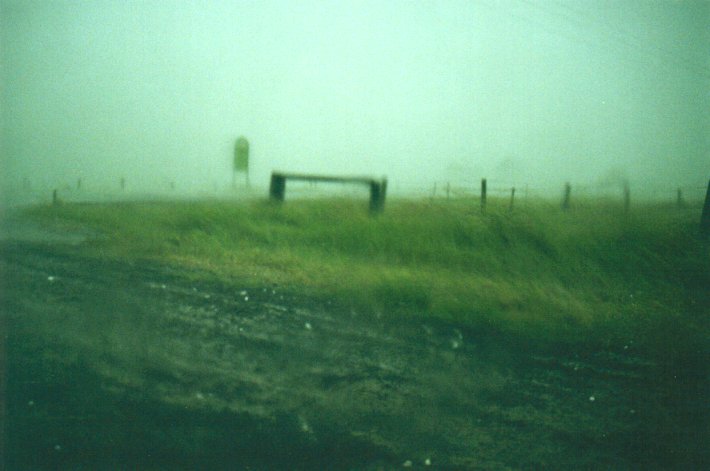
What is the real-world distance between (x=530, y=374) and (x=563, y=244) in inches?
152

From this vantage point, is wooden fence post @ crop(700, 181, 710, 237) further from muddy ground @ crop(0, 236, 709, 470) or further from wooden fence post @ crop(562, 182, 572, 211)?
muddy ground @ crop(0, 236, 709, 470)

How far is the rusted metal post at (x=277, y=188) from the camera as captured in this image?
9.31 metres

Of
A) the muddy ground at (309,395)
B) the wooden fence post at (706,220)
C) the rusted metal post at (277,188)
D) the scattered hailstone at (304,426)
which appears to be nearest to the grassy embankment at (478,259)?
the wooden fence post at (706,220)

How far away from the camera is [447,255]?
6.44 m

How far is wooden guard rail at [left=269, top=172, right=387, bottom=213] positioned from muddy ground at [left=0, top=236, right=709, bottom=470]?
459 cm

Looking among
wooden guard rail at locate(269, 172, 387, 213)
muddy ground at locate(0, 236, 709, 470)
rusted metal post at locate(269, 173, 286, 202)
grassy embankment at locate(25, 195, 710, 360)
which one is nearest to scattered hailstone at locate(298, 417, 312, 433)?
muddy ground at locate(0, 236, 709, 470)

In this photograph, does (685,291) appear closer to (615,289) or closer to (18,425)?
(615,289)

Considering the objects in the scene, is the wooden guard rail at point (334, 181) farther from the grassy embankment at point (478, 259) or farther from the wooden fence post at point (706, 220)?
the wooden fence post at point (706, 220)

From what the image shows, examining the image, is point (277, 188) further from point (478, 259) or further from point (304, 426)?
point (304, 426)

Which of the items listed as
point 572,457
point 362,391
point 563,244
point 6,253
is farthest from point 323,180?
point 572,457

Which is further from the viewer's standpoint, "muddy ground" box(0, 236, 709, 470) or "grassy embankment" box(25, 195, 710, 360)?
"grassy embankment" box(25, 195, 710, 360)

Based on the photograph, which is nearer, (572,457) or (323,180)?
(572,457)

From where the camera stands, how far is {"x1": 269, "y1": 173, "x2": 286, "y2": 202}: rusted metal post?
931cm

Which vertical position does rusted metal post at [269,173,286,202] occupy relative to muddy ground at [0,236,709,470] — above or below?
above
